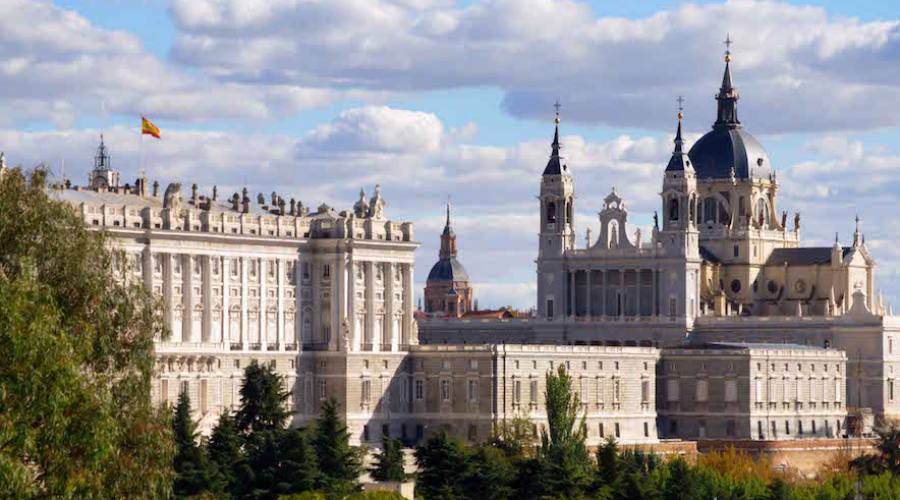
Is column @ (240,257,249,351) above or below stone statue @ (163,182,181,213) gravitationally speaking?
below

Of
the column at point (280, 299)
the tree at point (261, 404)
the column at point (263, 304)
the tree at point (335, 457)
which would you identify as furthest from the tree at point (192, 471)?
the column at point (280, 299)

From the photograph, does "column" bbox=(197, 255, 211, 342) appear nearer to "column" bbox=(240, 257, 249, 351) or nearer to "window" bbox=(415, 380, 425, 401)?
"column" bbox=(240, 257, 249, 351)

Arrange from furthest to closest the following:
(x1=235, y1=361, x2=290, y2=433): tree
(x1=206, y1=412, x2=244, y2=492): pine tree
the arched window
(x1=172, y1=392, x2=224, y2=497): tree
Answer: the arched window
(x1=235, y1=361, x2=290, y2=433): tree
(x1=206, y1=412, x2=244, y2=492): pine tree
(x1=172, y1=392, x2=224, y2=497): tree

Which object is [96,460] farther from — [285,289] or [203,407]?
[285,289]

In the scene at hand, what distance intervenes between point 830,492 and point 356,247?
34.9 metres

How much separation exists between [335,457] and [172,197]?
3771 centimetres

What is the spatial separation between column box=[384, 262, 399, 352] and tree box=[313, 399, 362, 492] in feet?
137

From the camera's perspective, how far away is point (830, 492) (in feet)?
439

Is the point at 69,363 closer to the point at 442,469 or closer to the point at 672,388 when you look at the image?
the point at 442,469

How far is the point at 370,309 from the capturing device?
524 ft

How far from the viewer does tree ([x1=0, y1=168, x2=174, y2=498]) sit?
64438 mm

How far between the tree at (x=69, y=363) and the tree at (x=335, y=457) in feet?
125

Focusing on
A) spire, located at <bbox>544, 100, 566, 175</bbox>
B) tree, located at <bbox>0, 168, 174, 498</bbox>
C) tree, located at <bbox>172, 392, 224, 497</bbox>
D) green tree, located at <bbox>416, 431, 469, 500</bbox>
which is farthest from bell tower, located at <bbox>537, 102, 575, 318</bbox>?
tree, located at <bbox>0, 168, 174, 498</bbox>

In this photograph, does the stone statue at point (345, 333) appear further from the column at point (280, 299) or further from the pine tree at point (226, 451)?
the pine tree at point (226, 451)
